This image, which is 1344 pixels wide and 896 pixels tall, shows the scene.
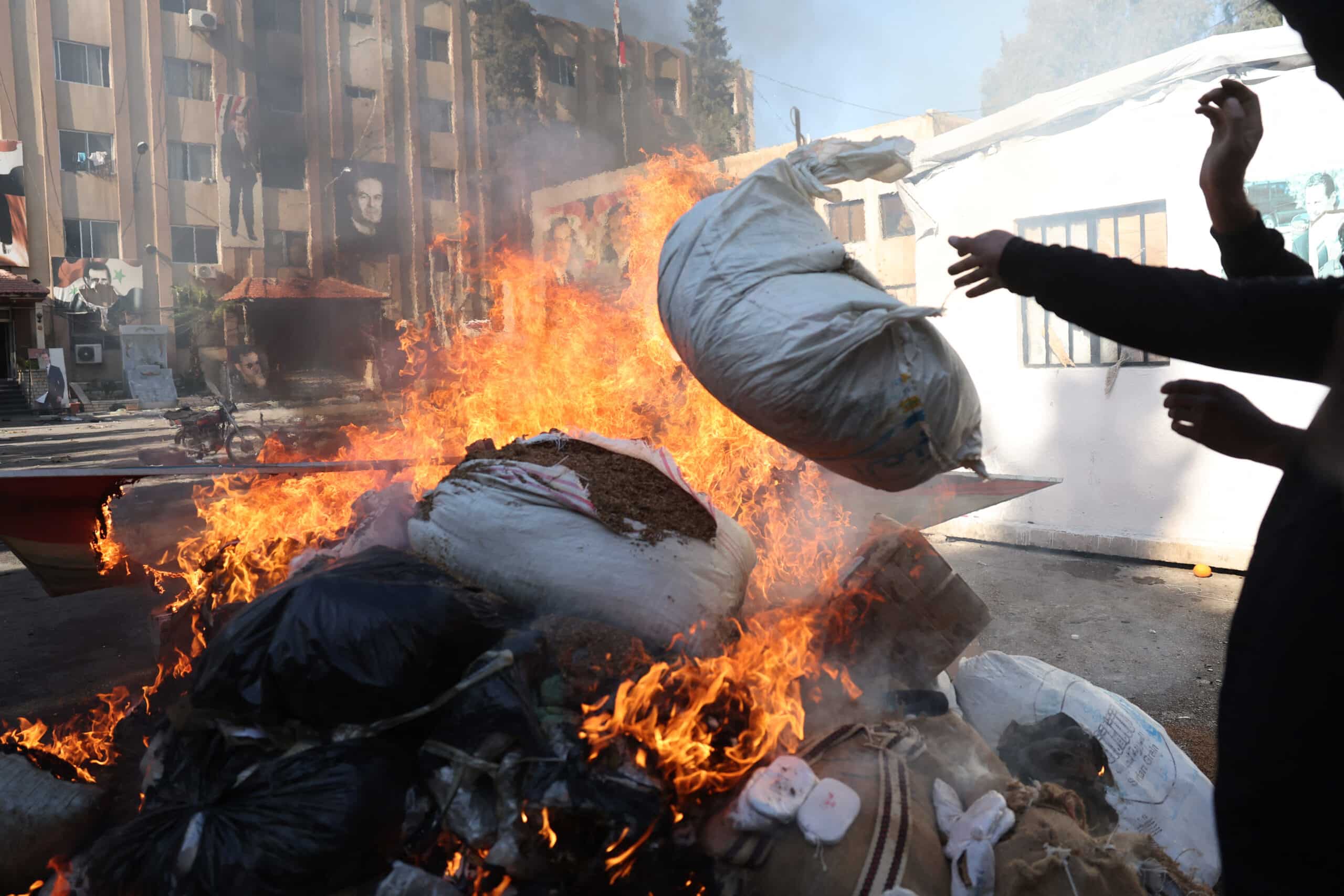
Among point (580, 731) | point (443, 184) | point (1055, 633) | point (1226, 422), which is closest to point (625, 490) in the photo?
point (580, 731)

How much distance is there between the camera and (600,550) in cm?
218

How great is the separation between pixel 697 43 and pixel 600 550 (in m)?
40.1

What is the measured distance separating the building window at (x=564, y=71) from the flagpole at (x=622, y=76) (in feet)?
6.19

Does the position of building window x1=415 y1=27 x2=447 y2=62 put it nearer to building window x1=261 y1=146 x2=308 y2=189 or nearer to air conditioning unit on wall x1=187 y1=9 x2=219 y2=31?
building window x1=261 y1=146 x2=308 y2=189

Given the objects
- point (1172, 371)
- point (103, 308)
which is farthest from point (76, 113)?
point (1172, 371)

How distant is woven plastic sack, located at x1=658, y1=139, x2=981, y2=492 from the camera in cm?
172

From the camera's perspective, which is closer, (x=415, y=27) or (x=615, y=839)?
(x=615, y=839)

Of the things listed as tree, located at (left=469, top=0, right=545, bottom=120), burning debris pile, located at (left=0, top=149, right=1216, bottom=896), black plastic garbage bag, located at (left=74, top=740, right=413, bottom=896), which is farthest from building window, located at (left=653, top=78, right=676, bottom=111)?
black plastic garbage bag, located at (left=74, top=740, right=413, bottom=896)

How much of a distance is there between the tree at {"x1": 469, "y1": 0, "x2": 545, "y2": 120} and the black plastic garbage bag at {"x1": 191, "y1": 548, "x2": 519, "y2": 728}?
30.8 m

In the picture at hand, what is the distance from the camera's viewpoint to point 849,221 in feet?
51.2

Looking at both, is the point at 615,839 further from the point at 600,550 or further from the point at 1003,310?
the point at 1003,310

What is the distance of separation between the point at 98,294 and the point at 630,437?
87.2 feet

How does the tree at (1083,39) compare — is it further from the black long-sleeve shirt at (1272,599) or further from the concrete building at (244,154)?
the concrete building at (244,154)

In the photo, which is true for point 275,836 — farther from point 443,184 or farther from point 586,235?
point 443,184
